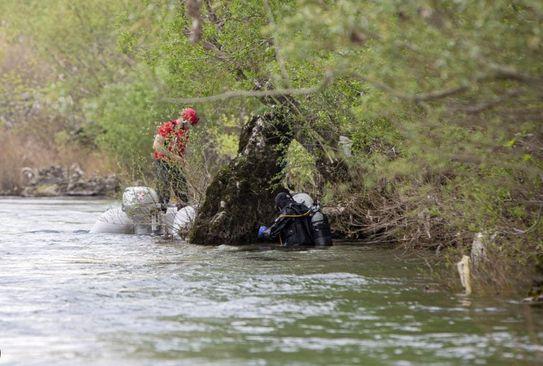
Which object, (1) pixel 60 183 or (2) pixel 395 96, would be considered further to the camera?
(1) pixel 60 183

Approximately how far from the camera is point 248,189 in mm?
19578

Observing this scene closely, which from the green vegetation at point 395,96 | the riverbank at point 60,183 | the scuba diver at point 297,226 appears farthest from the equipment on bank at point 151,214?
the riverbank at point 60,183

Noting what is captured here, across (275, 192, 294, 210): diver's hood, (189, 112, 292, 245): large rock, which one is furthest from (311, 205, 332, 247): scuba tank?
(189, 112, 292, 245): large rock

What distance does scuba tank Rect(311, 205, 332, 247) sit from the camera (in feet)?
60.4

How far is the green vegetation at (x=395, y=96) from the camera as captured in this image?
9531 mm

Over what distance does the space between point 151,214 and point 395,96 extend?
457 inches

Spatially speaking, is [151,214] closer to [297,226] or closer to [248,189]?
[248,189]

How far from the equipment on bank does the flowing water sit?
258cm

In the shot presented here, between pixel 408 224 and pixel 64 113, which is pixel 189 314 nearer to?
pixel 408 224

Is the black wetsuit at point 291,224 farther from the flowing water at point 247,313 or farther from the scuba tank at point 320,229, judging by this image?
the flowing water at point 247,313

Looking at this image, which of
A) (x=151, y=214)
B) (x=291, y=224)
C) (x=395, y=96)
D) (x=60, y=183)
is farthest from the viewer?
(x=60, y=183)

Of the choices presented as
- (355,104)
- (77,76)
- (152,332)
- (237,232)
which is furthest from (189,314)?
(77,76)

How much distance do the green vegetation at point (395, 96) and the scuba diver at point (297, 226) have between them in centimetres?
70

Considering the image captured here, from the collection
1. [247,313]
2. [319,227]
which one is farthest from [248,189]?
[247,313]
